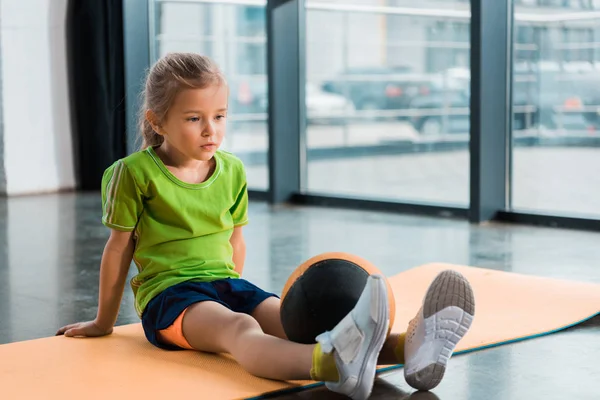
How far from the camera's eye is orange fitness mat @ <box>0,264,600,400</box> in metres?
1.91

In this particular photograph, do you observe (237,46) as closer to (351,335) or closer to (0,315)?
(0,315)

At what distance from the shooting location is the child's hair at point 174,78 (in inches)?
85.4

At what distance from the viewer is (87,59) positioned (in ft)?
22.1

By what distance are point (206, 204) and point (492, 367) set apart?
79cm

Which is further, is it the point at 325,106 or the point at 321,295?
the point at 325,106

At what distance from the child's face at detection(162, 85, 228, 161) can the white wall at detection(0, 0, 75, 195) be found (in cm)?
468

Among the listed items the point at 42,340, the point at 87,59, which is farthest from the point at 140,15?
the point at 42,340

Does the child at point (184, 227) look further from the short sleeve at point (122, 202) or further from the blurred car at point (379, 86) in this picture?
the blurred car at point (379, 86)

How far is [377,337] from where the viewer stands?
1.68m

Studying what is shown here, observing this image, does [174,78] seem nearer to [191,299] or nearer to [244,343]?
[191,299]

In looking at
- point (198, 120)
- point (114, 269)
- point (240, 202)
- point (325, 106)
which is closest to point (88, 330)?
point (114, 269)

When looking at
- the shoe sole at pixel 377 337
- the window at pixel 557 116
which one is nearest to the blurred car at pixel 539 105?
the window at pixel 557 116

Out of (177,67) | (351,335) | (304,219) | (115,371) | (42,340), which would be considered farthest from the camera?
(304,219)

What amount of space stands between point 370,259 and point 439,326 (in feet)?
6.23
